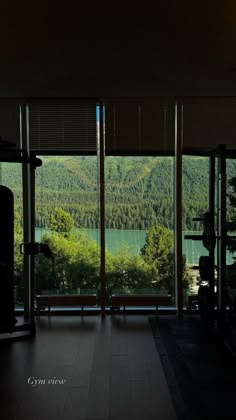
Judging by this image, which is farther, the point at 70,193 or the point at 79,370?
the point at 70,193

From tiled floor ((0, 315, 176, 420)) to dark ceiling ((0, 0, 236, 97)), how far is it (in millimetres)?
3006

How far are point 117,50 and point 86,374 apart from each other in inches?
120

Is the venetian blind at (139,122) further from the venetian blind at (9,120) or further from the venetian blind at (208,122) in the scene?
the venetian blind at (9,120)

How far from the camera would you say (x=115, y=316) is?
596 centimetres

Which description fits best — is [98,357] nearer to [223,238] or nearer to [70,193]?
[223,238]

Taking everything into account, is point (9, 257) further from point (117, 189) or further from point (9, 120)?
point (9, 120)

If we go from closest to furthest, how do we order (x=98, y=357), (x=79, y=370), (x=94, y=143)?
(x=79, y=370)
(x=98, y=357)
(x=94, y=143)

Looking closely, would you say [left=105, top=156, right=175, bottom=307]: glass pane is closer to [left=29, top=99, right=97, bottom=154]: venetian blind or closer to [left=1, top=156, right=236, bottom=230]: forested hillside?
[left=1, top=156, right=236, bottom=230]: forested hillside

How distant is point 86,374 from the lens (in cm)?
387

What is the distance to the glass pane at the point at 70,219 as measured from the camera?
6.09 m

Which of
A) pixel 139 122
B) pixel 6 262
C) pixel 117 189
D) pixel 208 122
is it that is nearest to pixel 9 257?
pixel 6 262

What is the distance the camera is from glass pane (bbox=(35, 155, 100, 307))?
6.09 meters

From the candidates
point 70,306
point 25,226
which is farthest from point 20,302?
point 25,226

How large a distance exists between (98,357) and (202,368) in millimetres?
1044
